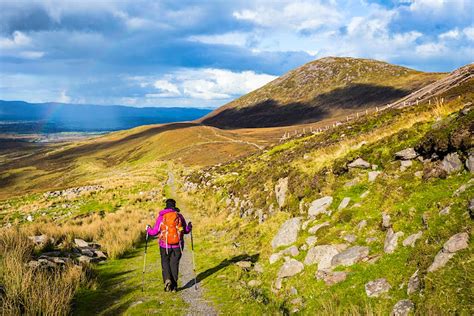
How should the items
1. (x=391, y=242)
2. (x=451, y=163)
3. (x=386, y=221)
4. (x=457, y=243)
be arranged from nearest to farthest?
(x=457, y=243), (x=391, y=242), (x=386, y=221), (x=451, y=163)

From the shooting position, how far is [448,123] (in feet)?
40.2

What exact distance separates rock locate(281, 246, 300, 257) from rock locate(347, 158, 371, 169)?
500 cm

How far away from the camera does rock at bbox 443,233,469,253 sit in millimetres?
7055

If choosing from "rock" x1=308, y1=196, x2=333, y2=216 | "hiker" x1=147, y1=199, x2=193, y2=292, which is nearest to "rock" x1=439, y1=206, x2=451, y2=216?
"rock" x1=308, y1=196, x2=333, y2=216

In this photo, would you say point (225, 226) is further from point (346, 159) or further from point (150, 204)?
point (150, 204)

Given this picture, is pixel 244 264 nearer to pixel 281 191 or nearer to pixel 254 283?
pixel 254 283

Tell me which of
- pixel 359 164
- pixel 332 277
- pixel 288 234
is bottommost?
pixel 288 234

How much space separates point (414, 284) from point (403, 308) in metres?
0.63

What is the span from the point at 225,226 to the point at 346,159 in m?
10.2

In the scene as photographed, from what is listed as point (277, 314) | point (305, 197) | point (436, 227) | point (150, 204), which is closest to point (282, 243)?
point (305, 197)

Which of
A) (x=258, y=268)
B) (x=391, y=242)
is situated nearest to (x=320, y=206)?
(x=258, y=268)

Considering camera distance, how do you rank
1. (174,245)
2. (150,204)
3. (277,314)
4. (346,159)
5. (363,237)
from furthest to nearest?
(150,204)
(346,159)
(174,245)
(363,237)
(277,314)

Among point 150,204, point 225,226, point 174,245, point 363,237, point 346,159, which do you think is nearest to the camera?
point 363,237

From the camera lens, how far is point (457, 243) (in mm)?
7145
